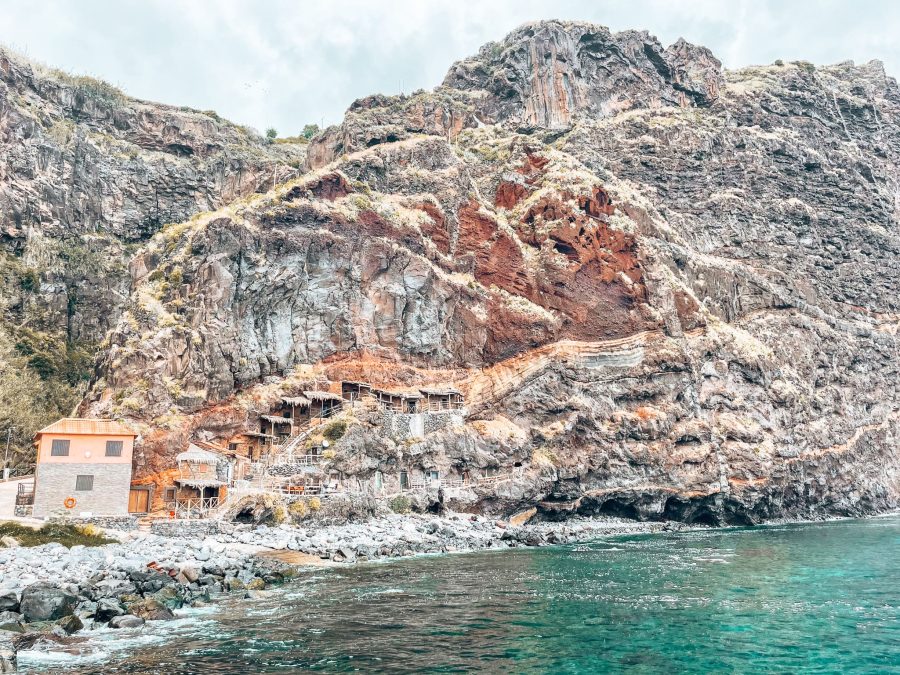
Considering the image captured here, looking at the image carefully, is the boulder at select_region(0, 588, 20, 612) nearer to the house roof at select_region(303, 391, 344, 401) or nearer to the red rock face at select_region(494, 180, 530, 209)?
the house roof at select_region(303, 391, 344, 401)

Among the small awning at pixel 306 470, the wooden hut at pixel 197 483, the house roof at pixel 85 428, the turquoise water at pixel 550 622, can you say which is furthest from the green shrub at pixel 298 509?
the turquoise water at pixel 550 622

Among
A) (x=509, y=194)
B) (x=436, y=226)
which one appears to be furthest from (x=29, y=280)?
(x=509, y=194)

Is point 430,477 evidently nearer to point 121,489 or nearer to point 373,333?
point 373,333

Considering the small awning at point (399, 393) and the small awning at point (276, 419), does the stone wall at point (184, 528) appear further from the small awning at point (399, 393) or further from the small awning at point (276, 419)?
the small awning at point (399, 393)

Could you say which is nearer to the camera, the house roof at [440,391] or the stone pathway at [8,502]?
the stone pathway at [8,502]

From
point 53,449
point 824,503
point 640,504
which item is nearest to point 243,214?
point 53,449

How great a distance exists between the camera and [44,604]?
2200 cm

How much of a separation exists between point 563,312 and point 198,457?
41892mm

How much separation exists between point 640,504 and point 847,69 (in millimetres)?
118029

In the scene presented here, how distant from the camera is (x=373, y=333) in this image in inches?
2724

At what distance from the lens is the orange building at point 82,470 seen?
4197 centimetres

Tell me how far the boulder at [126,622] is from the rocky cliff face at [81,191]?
5659 cm

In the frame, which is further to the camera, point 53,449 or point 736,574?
point 53,449

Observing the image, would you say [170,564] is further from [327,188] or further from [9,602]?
[327,188]
